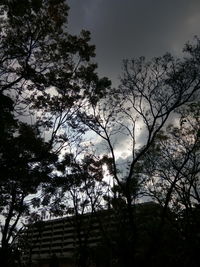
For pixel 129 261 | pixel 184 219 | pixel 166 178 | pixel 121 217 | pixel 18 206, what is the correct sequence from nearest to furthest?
pixel 129 261 < pixel 18 206 < pixel 184 219 < pixel 166 178 < pixel 121 217

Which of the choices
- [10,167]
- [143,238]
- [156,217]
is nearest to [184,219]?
[156,217]

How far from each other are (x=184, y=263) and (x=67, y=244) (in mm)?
67276

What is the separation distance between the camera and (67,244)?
81500 mm

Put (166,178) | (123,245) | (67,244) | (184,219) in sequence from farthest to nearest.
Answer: (67,244), (166,178), (184,219), (123,245)

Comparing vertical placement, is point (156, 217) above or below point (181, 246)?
above

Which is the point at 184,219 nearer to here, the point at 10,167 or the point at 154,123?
the point at 154,123

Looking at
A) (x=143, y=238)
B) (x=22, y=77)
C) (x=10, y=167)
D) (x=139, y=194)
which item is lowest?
(x=143, y=238)

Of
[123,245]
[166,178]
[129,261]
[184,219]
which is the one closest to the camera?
[129,261]

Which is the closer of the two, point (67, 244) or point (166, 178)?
point (166, 178)

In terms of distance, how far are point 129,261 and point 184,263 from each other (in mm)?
5494

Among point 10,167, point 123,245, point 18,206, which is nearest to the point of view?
point 10,167

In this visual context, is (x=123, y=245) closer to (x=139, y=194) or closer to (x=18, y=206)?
(x=139, y=194)

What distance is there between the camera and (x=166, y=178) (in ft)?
74.4

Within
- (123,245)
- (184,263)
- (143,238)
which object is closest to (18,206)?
(123,245)
